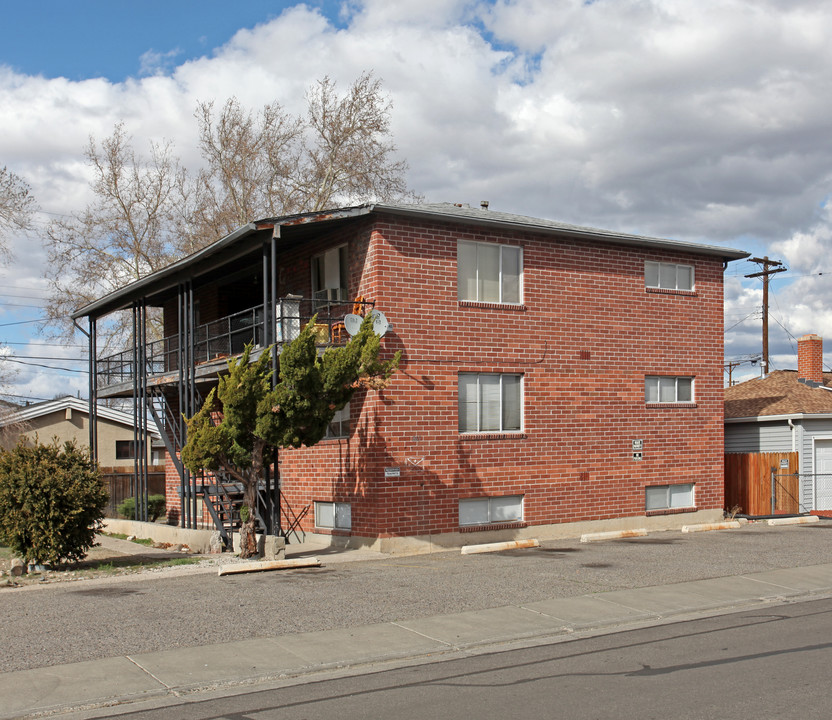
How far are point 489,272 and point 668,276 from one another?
525cm

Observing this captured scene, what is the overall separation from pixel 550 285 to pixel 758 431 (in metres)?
9.57

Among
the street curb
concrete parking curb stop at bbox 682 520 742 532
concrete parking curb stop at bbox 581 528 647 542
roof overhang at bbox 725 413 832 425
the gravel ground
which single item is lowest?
the street curb

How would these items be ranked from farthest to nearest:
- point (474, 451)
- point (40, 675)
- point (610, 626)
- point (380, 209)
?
point (474, 451)
point (380, 209)
point (610, 626)
point (40, 675)

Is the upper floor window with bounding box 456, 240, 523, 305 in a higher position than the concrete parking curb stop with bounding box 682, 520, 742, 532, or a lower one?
higher

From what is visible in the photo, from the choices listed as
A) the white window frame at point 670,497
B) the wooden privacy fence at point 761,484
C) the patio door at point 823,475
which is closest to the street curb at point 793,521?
the wooden privacy fence at point 761,484

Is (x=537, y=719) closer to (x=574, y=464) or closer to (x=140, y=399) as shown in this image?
(x=574, y=464)

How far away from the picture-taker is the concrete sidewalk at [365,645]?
827 cm

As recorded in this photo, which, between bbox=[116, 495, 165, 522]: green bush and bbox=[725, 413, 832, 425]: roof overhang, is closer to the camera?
bbox=[725, 413, 832, 425]: roof overhang

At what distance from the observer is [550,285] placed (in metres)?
20.1

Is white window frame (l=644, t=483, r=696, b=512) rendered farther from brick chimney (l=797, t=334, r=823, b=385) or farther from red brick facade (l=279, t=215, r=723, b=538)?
brick chimney (l=797, t=334, r=823, b=385)

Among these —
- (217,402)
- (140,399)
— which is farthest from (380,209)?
(140,399)

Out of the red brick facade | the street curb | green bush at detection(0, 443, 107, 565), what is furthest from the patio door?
green bush at detection(0, 443, 107, 565)

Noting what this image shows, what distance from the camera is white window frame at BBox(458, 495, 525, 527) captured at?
18.8 meters

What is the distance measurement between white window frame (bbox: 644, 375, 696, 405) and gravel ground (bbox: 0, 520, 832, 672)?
4.21 meters
